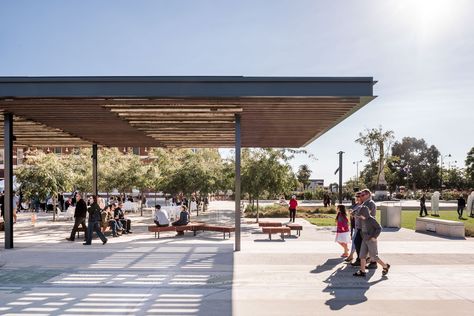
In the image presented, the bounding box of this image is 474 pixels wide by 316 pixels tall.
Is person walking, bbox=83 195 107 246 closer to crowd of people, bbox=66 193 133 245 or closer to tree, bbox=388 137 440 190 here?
crowd of people, bbox=66 193 133 245

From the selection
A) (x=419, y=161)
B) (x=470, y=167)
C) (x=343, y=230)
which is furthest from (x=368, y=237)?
(x=419, y=161)

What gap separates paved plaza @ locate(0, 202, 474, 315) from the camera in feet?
23.9

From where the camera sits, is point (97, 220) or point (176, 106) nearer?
point (176, 106)

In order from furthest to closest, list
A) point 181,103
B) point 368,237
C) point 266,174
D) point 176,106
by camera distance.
Result: 1. point 266,174
2. point 176,106
3. point 181,103
4. point 368,237

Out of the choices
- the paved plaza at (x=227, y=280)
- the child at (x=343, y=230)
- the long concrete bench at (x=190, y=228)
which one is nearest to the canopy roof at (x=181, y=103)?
the child at (x=343, y=230)

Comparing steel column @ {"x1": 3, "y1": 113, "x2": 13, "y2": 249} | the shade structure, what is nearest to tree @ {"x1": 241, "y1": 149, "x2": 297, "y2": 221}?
the shade structure

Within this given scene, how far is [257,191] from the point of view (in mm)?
23312

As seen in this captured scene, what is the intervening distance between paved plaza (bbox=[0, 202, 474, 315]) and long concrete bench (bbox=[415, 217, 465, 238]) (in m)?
2.77

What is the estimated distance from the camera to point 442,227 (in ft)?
58.5

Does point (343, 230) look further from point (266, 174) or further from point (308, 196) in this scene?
point (308, 196)

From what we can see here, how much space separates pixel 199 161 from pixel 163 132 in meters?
9.41

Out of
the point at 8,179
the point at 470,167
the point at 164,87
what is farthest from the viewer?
the point at 470,167

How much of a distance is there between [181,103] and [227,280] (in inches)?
202

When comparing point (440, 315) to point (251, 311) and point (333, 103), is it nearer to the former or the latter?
point (251, 311)
